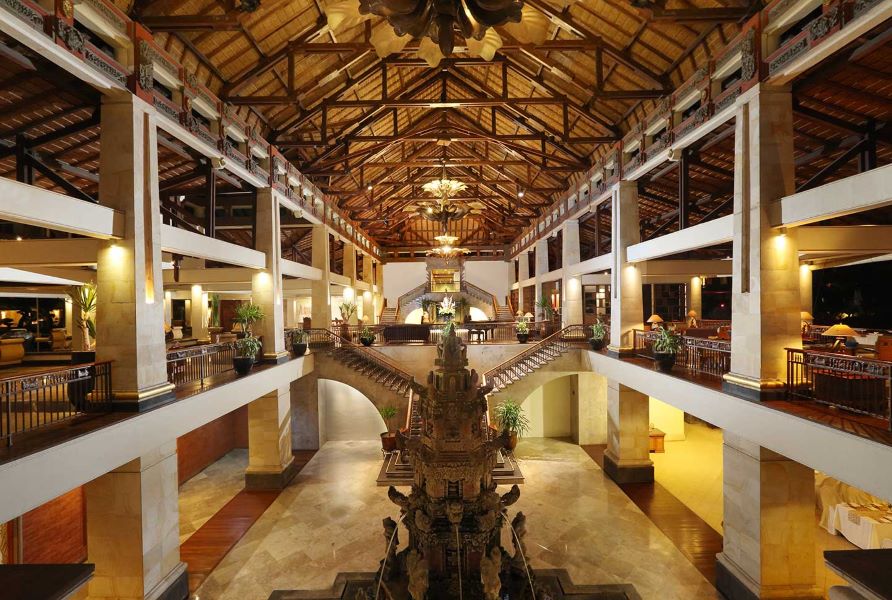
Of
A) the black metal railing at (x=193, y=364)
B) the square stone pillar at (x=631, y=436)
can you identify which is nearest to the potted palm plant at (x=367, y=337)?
the black metal railing at (x=193, y=364)

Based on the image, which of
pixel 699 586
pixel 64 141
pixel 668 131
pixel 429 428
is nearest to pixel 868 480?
pixel 699 586

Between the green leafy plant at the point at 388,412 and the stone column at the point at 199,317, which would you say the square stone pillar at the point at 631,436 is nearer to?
the green leafy plant at the point at 388,412

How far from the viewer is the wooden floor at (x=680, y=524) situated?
8.50 metres

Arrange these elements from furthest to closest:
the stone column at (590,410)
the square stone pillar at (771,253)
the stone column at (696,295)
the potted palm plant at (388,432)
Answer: the stone column at (696,295), the stone column at (590,410), the potted palm plant at (388,432), the square stone pillar at (771,253)

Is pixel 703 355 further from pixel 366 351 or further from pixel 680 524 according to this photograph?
pixel 366 351

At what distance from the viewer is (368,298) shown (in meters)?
28.0

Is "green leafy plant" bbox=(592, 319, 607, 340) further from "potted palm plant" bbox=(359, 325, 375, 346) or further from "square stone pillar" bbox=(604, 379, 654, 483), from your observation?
"potted palm plant" bbox=(359, 325, 375, 346)

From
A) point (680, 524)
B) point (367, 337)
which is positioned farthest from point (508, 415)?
point (367, 337)

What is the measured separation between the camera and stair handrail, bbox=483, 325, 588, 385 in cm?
1416

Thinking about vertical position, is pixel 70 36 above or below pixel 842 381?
above

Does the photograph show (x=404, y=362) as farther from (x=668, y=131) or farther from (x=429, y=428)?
(x=668, y=131)

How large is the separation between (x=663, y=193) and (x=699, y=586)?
14086 mm

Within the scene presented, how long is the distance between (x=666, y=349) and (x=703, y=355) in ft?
4.19

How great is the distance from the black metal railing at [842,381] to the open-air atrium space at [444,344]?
61mm
